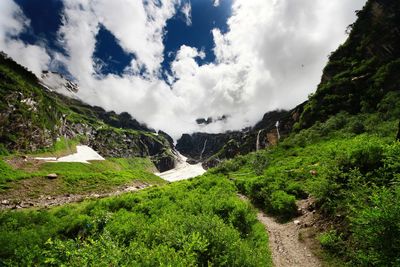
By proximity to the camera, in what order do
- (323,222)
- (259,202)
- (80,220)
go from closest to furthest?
(323,222), (80,220), (259,202)

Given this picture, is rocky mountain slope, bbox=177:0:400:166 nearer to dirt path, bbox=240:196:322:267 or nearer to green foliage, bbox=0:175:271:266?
dirt path, bbox=240:196:322:267

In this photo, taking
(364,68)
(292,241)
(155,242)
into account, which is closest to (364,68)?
(364,68)

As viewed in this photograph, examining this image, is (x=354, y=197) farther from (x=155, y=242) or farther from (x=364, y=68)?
(x=364, y=68)

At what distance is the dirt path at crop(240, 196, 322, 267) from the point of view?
678 inches

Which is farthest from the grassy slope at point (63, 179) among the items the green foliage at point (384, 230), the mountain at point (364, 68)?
the green foliage at point (384, 230)

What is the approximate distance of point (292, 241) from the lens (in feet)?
66.5

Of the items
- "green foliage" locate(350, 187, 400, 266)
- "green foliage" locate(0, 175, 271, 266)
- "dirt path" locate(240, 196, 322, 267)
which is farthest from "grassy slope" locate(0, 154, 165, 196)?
"green foliage" locate(350, 187, 400, 266)

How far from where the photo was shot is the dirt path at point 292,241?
56.5 feet

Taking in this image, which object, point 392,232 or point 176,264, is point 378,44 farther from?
point 176,264

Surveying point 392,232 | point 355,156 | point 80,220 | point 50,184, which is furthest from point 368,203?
point 50,184

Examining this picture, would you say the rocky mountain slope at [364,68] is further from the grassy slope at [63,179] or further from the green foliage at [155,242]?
the grassy slope at [63,179]

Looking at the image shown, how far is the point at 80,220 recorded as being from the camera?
29578mm

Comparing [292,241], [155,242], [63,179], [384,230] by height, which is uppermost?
[63,179]

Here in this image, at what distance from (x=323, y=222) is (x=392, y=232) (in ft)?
35.8
